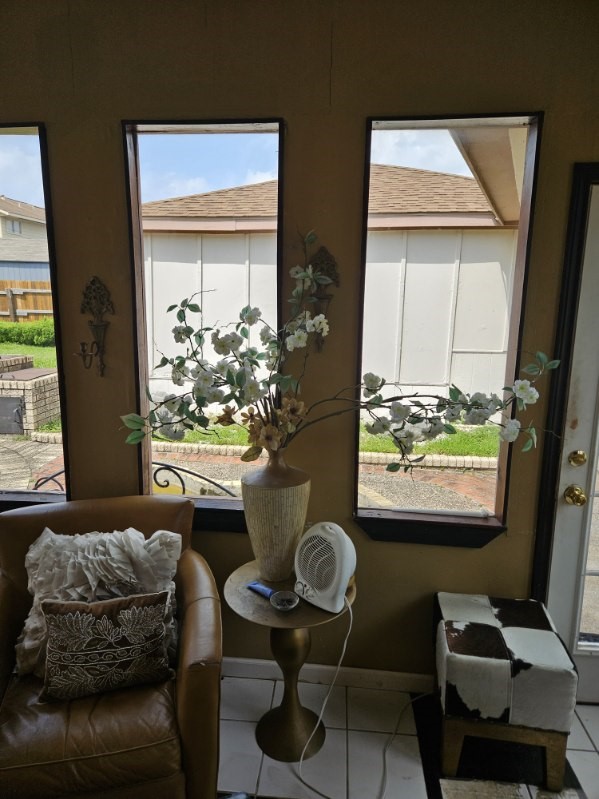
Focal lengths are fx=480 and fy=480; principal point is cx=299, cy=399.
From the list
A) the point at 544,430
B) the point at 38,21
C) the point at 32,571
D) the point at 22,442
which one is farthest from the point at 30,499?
the point at 544,430

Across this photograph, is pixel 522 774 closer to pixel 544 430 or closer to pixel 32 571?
pixel 544 430

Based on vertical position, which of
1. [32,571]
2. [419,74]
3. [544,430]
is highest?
[419,74]

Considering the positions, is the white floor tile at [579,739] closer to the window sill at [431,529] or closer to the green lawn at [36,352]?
the window sill at [431,529]

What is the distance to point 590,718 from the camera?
1773mm

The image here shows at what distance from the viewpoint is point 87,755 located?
121cm

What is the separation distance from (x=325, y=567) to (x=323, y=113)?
4.92 feet

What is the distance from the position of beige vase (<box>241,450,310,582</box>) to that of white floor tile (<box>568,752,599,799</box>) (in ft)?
3.75

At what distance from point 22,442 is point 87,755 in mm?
1305

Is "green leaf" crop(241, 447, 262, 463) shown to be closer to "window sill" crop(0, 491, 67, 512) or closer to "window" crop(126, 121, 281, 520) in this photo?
"window" crop(126, 121, 281, 520)

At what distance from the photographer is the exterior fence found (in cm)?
191

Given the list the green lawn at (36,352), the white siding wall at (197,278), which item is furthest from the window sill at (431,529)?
the green lawn at (36,352)

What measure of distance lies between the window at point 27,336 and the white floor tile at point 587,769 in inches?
84.5

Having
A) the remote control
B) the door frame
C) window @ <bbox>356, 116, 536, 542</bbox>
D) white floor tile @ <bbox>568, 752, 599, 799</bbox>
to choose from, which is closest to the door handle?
the door frame

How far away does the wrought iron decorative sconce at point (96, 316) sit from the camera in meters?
1.80
